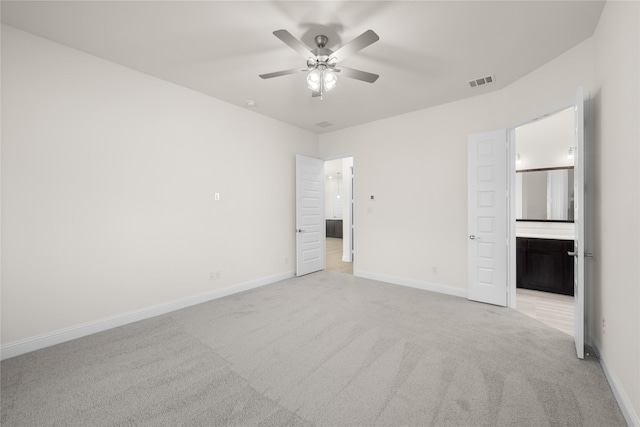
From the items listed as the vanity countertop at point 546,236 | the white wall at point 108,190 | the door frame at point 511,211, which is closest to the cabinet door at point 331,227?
the white wall at point 108,190

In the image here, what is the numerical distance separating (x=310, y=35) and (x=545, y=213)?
467 cm

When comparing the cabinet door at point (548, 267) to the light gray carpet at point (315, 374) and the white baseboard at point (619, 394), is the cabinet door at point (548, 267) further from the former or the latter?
the white baseboard at point (619, 394)

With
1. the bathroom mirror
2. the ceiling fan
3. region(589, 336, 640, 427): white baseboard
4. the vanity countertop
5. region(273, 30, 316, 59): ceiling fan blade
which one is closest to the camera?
region(589, 336, 640, 427): white baseboard

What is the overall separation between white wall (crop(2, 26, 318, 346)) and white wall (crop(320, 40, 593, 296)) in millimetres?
2196

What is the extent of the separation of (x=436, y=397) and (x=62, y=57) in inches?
179

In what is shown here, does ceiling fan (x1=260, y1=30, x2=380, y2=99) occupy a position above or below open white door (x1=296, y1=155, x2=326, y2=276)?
above

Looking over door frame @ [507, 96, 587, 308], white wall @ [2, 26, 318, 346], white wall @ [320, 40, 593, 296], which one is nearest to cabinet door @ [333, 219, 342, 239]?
white wall @ [320, 40, 593, 296]

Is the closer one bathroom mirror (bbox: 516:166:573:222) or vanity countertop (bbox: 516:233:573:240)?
vanity countertop (bbox: 516:233:573:240)

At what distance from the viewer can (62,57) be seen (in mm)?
2629

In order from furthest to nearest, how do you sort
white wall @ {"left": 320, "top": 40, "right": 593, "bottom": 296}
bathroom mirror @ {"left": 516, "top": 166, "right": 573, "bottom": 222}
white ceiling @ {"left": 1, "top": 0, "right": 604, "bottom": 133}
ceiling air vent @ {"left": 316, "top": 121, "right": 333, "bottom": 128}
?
1. ceiling air vent @ {"left": 316, "top": 121, "right": 333, "bottom": 128}
2. bathroom mirror @ {"left": 516, "top": 166, "right": 573, "bottom": 222}
3. white wall @ {"left": 320, "top": 40, "right": 593, "bottom": 296}
4. white ceiling @ {"left": 1, "top": 0, "right": 604, "bottom": 133}

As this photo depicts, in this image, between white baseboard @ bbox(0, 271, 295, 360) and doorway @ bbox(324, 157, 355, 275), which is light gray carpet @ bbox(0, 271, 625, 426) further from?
doorway @ bbox(324, 157, 355, 275)

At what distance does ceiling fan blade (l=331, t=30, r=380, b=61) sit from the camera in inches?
75.9

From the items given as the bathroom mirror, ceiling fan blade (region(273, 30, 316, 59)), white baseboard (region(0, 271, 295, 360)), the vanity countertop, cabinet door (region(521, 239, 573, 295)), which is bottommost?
white baseboard (region(0, 271, 295, 360))

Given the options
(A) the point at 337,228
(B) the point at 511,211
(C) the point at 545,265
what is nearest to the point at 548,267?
(C) the point at 545,265
